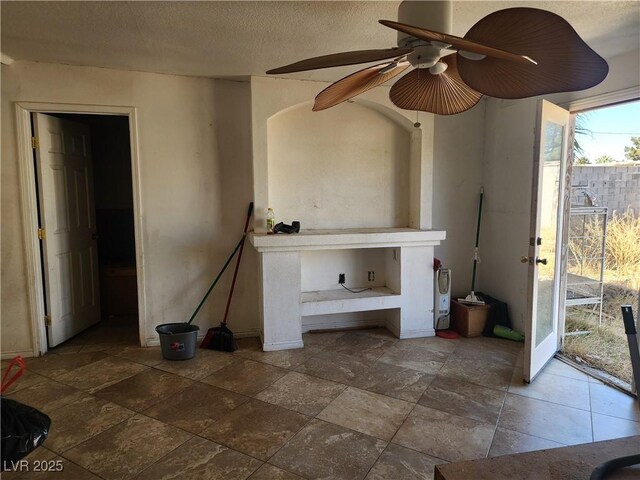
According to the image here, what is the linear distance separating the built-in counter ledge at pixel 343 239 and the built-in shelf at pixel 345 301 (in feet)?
1.64

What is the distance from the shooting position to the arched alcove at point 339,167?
12.6 feet

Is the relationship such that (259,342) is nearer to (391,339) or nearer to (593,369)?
(391,339)

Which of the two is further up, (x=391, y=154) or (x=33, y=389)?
(x=391, y=154)

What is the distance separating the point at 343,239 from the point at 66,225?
2650 mm

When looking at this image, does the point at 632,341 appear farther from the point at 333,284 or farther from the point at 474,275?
the point at 474,275

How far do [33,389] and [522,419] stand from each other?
3357mm

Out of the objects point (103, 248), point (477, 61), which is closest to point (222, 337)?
point (103, 248)

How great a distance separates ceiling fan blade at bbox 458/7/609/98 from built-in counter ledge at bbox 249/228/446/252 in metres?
2.07

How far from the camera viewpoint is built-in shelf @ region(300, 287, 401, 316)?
368 centimetres

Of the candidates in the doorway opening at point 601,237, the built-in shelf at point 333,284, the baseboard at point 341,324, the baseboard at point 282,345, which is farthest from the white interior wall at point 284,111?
the doorway opening at point 601,237

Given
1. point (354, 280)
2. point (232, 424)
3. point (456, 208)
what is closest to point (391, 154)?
point (456, 208)

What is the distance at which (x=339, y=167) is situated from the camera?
398 cm

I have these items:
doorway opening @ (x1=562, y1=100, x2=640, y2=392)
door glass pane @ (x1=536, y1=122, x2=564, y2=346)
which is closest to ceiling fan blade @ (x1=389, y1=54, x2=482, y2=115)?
door glass pane @ (x1=536, y1=122, x2=564, y2=346)

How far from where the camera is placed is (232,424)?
2441 mm
